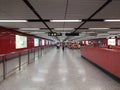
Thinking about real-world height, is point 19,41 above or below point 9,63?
above

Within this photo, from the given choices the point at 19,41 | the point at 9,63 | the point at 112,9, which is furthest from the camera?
the point at 19,41

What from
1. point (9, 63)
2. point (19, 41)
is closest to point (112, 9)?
point (9, 63)

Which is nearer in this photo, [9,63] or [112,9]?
[112,9]

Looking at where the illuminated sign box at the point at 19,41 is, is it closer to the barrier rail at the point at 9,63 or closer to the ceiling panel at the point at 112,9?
the barrier rail at the point at 9,63

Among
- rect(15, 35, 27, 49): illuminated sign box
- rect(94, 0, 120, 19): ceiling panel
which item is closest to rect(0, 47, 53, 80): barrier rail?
rect(15, 35, 27, 49): illuminated sign box

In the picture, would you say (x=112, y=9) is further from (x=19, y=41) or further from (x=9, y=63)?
(x=19, y=41)

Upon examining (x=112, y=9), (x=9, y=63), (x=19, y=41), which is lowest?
(x=9, y=63)

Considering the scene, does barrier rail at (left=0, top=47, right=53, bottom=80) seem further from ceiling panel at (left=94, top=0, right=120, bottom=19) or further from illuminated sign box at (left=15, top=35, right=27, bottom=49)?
ceiling panel at (left=94, top=0, right=120, bottom=19)

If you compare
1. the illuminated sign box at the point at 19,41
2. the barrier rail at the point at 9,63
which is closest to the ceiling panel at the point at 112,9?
the barrier rail at the point at 9,63

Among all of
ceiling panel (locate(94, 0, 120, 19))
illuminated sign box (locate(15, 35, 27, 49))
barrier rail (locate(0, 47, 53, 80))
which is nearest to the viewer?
ceiling panel (locate(94, 0, 120, 19))

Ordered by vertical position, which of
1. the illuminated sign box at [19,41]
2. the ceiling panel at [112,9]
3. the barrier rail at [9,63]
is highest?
the ceiling panel at [112,9]

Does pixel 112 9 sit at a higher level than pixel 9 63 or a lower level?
higher

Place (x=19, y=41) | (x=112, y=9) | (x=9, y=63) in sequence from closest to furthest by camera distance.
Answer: (x=112, y=9), (x=9, y=63), (x=19, y=41)

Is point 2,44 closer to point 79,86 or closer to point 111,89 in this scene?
point 79,86
